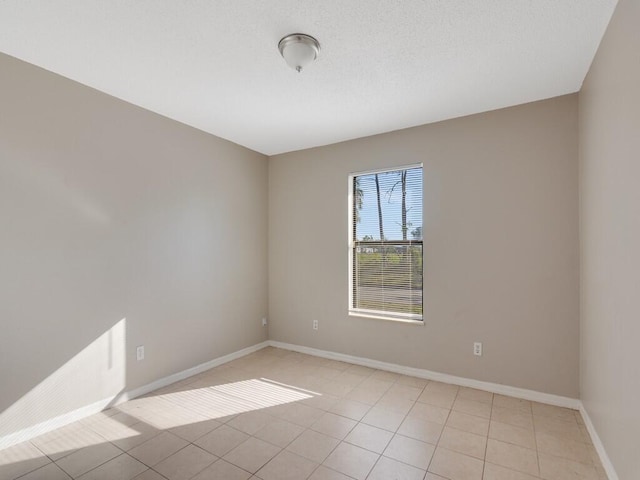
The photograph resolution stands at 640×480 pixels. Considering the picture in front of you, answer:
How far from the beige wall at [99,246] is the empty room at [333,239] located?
0.02 metres

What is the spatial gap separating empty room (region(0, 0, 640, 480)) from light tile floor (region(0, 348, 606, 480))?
0.02 meters

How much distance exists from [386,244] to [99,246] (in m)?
2.73

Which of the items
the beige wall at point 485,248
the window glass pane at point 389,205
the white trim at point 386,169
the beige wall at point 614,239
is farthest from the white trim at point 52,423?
the beige wall at point 614,239

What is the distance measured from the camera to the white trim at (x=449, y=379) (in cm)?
265

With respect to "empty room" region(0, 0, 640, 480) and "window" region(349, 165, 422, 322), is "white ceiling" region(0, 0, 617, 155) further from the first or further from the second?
"window" region(349, 165, 422, 322)

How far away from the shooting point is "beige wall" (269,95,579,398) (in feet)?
8.70

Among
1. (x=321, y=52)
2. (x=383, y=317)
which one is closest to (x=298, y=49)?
(x=321, y=52)

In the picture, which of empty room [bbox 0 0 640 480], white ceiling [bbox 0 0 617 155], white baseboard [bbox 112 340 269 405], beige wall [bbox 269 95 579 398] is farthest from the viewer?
white baseboard [bbox 112 340 269 405]

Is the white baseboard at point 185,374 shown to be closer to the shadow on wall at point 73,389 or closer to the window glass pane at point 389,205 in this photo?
the shadow on wall at point 73,389

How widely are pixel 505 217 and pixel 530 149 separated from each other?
0.61 m

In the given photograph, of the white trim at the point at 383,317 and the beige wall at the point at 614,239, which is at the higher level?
the beige wall at the point at 614,239

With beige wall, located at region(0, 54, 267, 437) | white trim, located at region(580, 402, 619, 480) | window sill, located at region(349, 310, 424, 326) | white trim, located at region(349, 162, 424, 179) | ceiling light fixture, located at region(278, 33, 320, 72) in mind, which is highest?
ceiling light fixture, located at region(278, 33, 320, 72)

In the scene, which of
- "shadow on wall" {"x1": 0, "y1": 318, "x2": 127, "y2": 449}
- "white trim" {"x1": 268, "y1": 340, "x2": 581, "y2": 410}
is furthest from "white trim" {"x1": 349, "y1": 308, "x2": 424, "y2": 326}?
"shadow on wall" {"x1": 0, "y1": 318, "x2": 127, "y2": 449}

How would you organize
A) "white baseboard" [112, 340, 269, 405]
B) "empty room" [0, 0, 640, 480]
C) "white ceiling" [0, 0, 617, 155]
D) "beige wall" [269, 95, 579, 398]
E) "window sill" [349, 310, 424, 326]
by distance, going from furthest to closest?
"window sill" [349, 310, 424, 326]
"white baseboard" [112, 340, 269, 405]
"beige wall" [269, 95, 579, 398]
"empty room" [0, 0, 640, 480]
"white ceiling" [0, 0, 617, 155]
